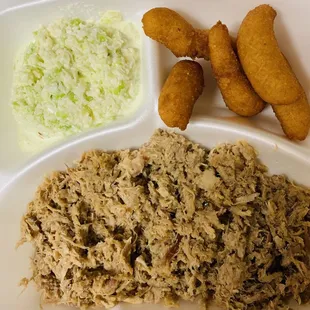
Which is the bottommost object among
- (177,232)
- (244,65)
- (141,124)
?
(177,232)

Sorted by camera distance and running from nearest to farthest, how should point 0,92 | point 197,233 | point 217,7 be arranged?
point 197,233, point 217,7, point 0,92

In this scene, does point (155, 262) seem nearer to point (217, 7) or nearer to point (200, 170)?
point (200, 170)

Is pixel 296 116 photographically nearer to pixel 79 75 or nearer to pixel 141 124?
pixel 141 124

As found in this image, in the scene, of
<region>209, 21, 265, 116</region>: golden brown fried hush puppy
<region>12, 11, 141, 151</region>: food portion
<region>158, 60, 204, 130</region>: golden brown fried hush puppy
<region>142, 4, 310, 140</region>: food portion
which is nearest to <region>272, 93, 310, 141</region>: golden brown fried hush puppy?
<region>142, 4, 310, 140</region>: food portion

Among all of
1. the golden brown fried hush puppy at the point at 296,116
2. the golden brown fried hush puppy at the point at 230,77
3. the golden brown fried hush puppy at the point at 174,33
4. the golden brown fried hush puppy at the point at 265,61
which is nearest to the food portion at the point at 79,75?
the golden brown fried hush puppy at the point at 174,33

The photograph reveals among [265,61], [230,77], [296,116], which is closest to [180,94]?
[230,77]

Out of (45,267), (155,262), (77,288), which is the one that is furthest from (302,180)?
(45,267)
